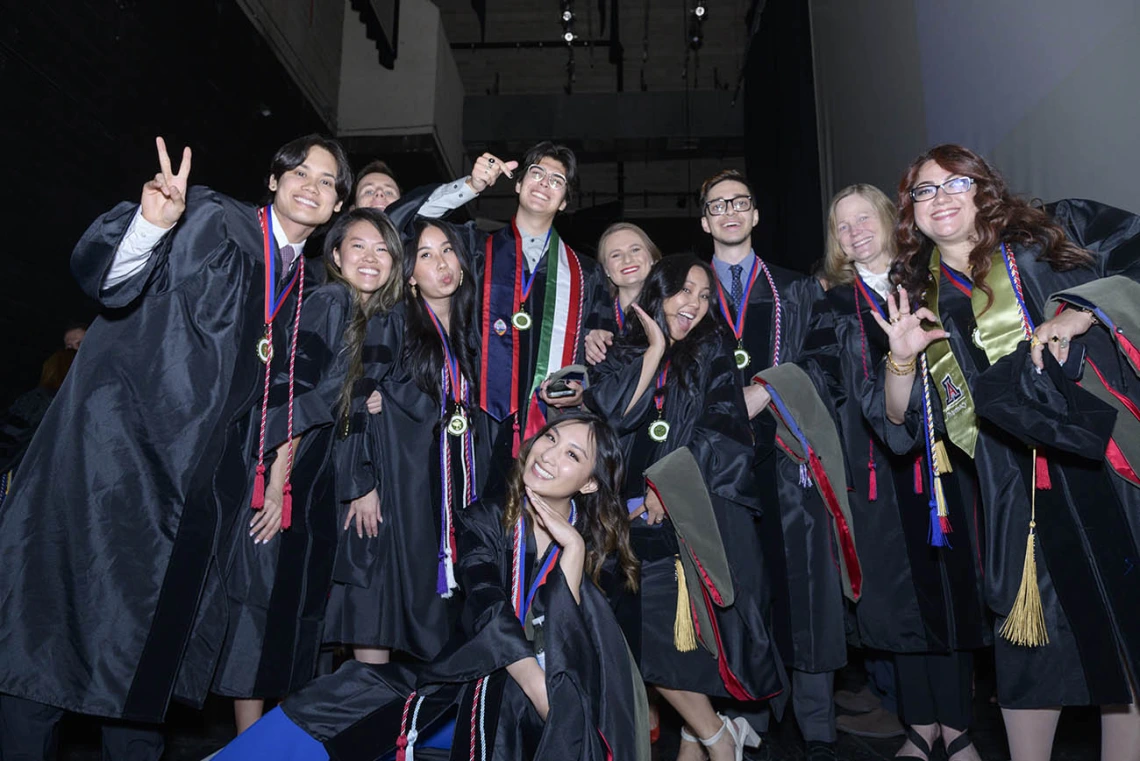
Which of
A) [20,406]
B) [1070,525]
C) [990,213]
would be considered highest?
[990,213]

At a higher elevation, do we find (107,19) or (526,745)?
(107,19)

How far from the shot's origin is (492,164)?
286cm

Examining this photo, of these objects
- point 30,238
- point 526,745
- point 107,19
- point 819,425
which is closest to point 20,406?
point 30,238

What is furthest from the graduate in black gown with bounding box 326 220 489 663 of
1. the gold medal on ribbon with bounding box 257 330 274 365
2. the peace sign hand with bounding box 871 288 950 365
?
the peace sign hand with bounding box 871 288 950 365

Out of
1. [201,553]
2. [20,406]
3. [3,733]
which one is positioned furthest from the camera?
[20,406]

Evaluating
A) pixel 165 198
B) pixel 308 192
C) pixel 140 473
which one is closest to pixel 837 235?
pixel 308 192

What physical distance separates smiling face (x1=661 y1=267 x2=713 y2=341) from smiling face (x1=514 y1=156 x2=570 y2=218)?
0.60m

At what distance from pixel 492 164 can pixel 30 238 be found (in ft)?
8.48

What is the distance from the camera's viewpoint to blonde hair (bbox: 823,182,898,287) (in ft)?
9.07

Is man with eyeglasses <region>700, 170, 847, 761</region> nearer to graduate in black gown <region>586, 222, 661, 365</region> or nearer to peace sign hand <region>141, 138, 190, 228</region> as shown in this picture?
graduate in black gown <region>586, 222, 661, 365</region>

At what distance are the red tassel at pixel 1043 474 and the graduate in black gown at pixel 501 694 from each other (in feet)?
3.24

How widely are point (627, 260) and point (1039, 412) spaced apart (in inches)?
59.6

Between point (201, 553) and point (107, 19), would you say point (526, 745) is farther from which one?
point (107, 19)

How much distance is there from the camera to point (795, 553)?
2473 millimetres
